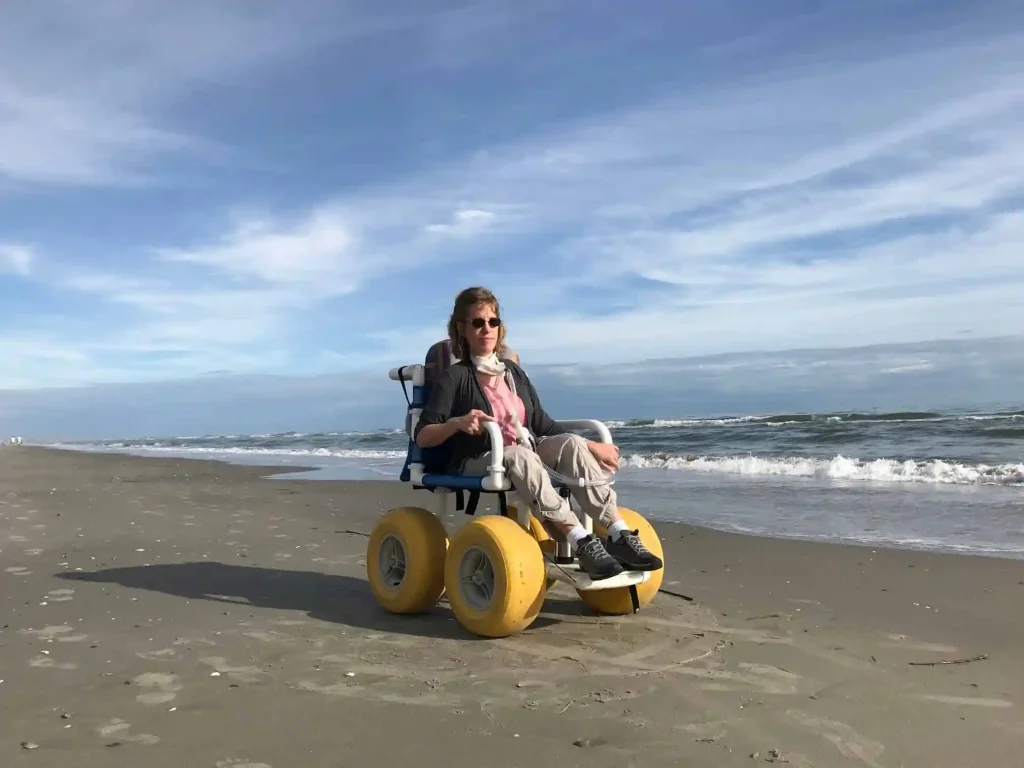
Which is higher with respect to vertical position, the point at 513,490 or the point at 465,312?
the point at 465,312

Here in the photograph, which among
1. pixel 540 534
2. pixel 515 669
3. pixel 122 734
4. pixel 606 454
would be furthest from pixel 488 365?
pixel 122 734

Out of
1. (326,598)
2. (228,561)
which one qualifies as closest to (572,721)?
(326,598)

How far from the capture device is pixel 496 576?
426 cm

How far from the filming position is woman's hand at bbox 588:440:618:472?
4.80 m

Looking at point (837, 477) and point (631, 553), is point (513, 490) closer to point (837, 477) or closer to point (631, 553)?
point (631, 553)

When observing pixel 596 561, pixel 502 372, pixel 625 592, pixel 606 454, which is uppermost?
pixel 502 372

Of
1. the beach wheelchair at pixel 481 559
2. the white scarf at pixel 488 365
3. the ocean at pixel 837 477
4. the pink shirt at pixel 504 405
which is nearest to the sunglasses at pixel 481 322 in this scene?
the white scarf at pixel 488 365

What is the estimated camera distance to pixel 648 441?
23703mm

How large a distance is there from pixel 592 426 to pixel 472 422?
98 cm

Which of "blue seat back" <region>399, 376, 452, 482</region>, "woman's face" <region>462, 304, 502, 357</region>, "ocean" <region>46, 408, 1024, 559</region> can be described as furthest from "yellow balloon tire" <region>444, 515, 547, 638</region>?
"ocean" <region>46, 408, 1024, 559</region>

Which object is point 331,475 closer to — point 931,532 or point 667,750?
point 931,532

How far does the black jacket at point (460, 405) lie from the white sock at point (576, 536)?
67cm

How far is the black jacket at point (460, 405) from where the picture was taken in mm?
4754

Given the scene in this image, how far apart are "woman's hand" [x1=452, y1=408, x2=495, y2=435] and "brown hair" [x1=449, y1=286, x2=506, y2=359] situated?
2.01ft
